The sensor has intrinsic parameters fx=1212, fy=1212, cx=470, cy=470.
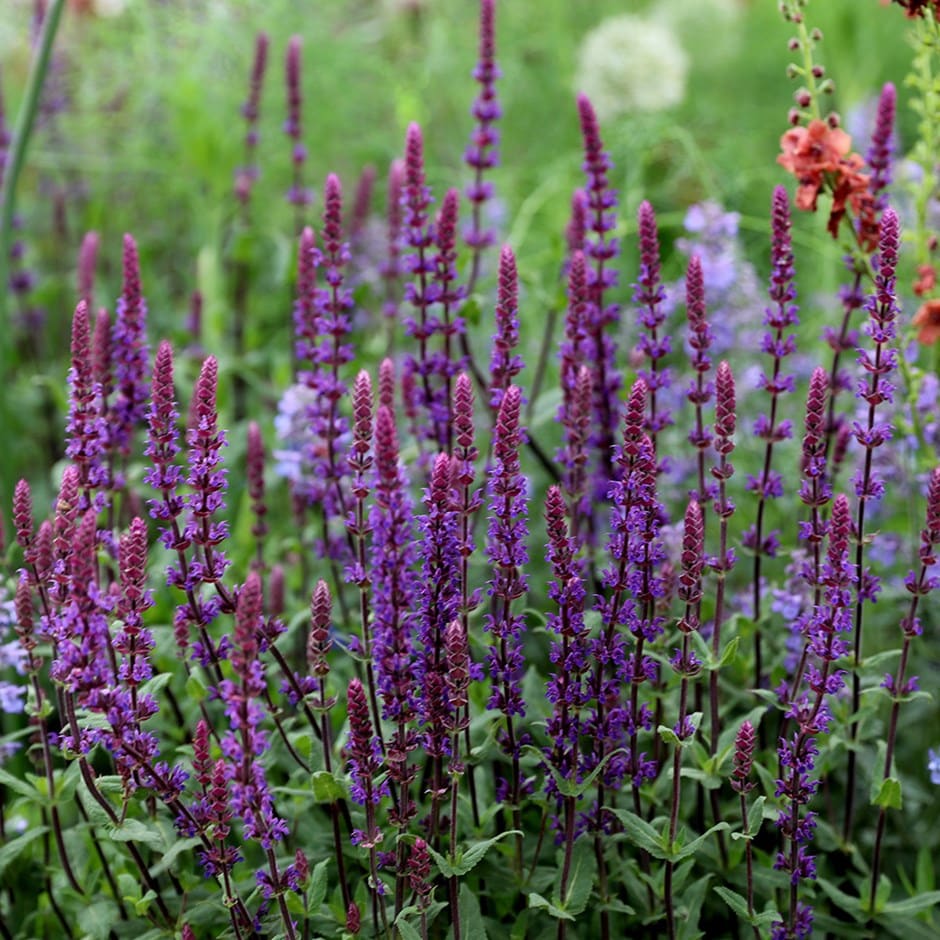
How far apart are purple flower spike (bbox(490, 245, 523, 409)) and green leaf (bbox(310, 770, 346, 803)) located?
2.49ft

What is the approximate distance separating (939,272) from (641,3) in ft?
18.0

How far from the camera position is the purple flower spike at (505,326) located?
2.24 meters

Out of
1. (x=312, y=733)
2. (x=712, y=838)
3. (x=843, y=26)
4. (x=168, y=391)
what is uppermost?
(x=843, y=26)

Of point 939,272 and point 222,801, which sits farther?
point 939,272

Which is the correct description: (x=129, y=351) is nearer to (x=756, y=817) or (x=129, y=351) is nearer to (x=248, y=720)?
(x=248, y=720)

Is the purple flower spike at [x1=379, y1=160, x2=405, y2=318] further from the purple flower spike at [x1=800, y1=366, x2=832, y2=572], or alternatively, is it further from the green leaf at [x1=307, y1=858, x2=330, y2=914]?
the green leaf at [x1=307, y1=858, x2=330, y2=914]

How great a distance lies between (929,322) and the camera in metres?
2.74

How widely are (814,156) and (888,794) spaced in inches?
50.3

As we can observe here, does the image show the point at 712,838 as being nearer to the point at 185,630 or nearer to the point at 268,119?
the point at 185,630

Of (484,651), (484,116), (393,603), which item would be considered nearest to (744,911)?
(393,603)

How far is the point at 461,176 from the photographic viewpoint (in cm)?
555

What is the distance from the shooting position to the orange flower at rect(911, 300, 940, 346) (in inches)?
107

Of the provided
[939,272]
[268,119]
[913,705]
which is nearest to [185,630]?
[913,705]

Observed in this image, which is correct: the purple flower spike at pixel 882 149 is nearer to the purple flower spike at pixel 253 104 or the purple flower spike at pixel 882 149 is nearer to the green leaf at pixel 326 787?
the green leaf at pixel 326 787
